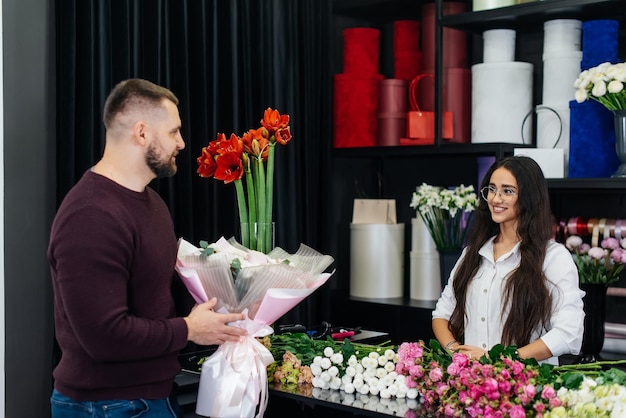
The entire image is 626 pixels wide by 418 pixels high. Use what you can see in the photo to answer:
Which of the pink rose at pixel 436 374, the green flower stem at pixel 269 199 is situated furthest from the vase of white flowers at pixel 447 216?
the pink rose at pixel 436 374

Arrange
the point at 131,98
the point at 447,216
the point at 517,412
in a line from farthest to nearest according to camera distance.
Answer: the point at 447,216
the point at 131,98
the point at 517,412

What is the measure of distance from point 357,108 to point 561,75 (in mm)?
983

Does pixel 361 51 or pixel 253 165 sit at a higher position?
pixel 361 51

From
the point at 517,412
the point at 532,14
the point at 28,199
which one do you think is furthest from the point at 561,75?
the point at 28,199

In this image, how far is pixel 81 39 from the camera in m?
3.04

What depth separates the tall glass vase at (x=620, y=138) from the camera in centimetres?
312

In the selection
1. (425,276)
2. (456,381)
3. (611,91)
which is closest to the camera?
(456,381)

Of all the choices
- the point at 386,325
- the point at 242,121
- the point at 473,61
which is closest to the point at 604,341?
the point at 386,325

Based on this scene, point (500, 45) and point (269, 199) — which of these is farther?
point (500, 45)

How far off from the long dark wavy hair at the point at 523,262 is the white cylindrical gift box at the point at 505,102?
828mm

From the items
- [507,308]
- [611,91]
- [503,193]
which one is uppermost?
[611,91]

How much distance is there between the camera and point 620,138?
10.3 ft

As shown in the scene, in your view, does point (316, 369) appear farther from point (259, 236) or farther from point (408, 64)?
point (408, 64)

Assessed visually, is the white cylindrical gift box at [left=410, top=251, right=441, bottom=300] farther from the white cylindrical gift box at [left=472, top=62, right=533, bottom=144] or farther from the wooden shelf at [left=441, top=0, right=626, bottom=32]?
the wooden shelf at [left=441, top=0, right=626, bottom=32]
